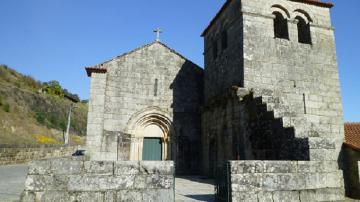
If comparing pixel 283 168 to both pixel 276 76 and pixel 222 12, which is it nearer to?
pixel 276 76

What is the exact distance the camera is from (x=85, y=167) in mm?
4082

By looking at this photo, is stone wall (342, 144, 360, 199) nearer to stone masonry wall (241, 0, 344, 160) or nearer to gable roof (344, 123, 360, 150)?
gable roof (344, 123, 360, 150)

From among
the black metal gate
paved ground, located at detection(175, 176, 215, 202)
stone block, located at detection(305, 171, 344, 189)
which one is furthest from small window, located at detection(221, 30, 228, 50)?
the black metal gate

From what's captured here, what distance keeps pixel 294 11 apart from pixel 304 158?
7.46m

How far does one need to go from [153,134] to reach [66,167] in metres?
8.15

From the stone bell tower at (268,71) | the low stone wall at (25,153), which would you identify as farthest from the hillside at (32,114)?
the stone bell tower at (268,71)

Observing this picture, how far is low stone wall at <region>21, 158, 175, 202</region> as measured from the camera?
13.1 ft

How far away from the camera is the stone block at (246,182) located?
14.3ft

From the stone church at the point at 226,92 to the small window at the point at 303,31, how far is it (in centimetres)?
4

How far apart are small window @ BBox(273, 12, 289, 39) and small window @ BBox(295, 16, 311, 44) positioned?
66 cm

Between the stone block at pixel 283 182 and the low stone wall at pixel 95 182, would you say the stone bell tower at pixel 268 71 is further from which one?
the low stone wall at pixel 95 182

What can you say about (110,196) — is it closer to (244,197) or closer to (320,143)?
(244,197)

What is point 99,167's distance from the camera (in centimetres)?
410

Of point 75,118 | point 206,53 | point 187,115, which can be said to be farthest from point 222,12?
point 75,118
